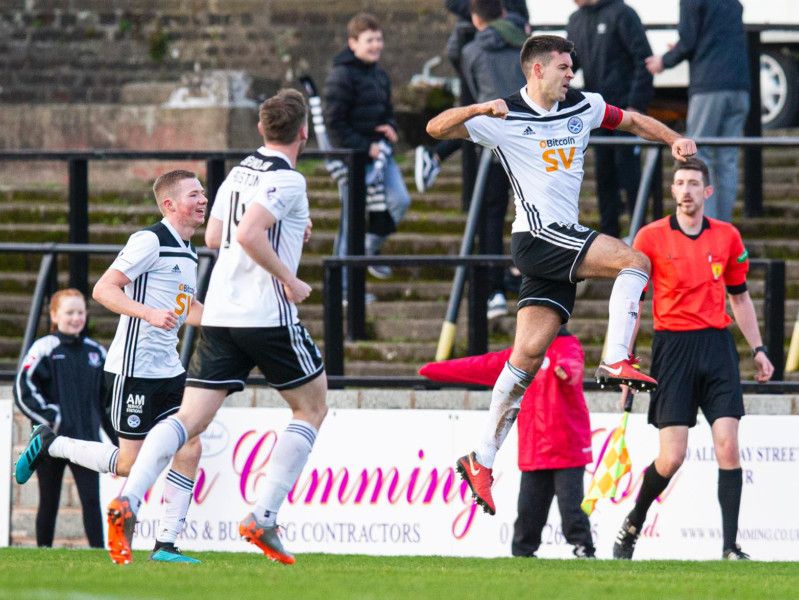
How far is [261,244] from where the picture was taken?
28.8ft

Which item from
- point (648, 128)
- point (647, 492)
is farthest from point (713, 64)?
point (648, 128)

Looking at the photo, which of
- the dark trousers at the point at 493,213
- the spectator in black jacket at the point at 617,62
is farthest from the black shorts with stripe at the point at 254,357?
the spectator in black jacket at the point at 617,62

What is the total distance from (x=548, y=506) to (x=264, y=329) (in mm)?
2659

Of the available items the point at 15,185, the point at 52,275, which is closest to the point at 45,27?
the point at 15,185

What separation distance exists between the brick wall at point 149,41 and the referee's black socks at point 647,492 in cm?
1235

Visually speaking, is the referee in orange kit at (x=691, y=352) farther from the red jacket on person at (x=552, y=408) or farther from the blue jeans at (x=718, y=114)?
the blue jeans at (x=718, y=114)

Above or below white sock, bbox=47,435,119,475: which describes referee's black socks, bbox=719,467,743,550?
below

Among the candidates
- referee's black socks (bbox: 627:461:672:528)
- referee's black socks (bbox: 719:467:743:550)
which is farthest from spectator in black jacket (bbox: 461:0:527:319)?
referee's black socks (bbox: 719:467:743:550)

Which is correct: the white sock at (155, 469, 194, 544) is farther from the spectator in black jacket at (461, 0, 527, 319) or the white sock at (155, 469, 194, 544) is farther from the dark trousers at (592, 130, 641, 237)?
the dark trousers at (592, 130, 641, 237)

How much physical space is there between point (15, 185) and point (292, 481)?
9564mm

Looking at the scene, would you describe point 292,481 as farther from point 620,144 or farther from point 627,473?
point 620,144

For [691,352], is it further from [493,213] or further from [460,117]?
[493,213]

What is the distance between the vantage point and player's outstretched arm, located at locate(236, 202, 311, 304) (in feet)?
28.8

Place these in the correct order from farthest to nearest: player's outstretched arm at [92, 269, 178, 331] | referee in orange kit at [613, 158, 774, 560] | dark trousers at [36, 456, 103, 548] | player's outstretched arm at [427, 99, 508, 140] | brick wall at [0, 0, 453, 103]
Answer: brick wall at [0, 0, 453, 103], dark trousers at [36, 456, 103, 548], referee in orange kit at [613, 158, 774, 560], player's outstretched arm at [92, 269, 178, 331], player's outstretched arm at [427, 99, 508, 140]
